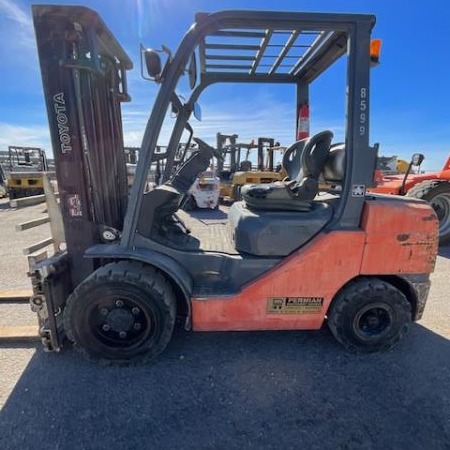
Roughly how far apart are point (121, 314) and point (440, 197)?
7266 mm

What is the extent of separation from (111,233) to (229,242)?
1214 mm

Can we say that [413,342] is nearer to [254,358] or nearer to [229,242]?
[254,358]

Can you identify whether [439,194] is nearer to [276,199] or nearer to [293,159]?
[293,159]

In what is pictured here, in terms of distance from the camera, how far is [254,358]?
2768mm

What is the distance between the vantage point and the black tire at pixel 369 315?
270cm

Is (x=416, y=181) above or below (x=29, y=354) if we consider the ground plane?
above

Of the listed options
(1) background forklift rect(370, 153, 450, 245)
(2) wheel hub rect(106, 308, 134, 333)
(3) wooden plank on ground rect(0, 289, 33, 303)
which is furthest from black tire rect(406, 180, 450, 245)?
(3) wooden plank on ground rect(0, 289, 33, 303)

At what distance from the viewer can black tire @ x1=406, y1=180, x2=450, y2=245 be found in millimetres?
6594

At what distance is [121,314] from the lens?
2.59m

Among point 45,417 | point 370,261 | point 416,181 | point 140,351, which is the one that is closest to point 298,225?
point 370,261

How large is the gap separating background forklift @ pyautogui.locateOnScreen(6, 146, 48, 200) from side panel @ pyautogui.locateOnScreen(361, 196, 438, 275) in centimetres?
1574

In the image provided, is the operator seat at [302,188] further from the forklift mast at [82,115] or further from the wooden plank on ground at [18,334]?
the wooden plank on ground at [18,334]

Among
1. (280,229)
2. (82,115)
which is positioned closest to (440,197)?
(280,229)

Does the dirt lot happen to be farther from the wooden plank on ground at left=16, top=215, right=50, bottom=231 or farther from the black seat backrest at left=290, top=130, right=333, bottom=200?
the black seat backrest at left=290, top=130, right=333, bottom=200
